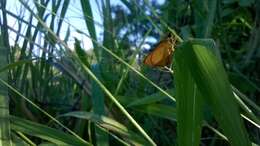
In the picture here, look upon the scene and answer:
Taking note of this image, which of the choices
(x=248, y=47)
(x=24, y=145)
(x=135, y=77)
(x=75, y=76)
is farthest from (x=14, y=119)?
(x=248, y=47)

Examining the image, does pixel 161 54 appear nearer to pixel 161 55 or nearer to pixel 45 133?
pixel 161 55

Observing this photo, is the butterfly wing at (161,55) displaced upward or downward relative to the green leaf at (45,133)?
upward

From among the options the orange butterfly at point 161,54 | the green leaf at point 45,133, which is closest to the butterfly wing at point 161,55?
the orange butterfly at point 161,54

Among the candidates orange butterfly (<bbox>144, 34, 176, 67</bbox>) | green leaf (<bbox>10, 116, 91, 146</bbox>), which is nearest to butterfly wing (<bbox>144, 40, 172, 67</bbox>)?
orange butterfly (<bbox>144, 34, 176, 67</bbox>)

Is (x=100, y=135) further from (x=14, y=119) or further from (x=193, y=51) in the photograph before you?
(x=193, y=51)

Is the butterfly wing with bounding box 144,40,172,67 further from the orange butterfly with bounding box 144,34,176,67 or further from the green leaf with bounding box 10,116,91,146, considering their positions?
the green leaf with bounding box 10,116,91,146

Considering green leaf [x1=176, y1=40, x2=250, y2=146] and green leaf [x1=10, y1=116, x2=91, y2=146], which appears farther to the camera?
green leaf [x1=10, y1=116, x2=91, y2=146]

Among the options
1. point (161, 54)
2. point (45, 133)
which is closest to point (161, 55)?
point (161, 54)

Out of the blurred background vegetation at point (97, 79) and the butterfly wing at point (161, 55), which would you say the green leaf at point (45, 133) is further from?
the butterfly wing at point (161, 55)
